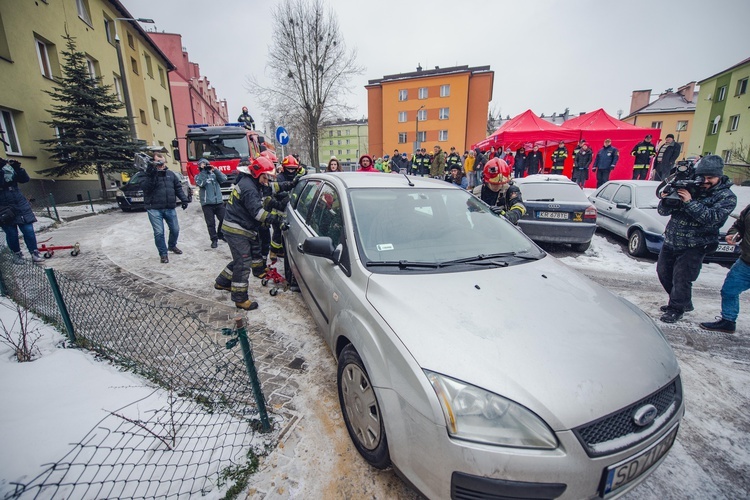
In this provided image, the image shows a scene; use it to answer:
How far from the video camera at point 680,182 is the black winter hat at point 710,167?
7cm

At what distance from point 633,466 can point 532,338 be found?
0.67m

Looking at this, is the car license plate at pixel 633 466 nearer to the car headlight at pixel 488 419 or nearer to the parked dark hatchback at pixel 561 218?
the car headlight at pixel 488 419

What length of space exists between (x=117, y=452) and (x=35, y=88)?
50.5ft

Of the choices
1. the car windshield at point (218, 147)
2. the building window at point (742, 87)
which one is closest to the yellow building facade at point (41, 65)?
the car windshield at point (218, 147)

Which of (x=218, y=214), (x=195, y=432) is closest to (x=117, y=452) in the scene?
(x=195, y=432)

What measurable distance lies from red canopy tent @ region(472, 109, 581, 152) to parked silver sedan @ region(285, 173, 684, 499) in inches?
485

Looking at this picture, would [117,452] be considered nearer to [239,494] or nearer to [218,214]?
[239,494]

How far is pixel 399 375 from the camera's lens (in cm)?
155

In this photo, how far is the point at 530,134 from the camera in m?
12.8

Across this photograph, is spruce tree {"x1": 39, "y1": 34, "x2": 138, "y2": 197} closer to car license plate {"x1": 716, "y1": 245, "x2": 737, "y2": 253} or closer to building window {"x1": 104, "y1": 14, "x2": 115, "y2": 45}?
building window {"x1": 104, "y1": 14, "x2": 115, "y2": 45}

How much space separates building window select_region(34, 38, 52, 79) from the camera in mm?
11755

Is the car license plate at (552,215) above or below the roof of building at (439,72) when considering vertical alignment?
below

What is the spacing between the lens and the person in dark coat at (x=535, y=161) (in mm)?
13523

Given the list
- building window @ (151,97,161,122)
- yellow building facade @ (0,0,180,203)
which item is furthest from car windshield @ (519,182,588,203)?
building window @ (151,97,161,122)
